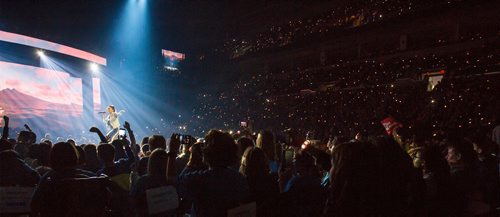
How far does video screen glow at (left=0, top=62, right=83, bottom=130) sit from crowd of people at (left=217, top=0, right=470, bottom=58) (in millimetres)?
11302

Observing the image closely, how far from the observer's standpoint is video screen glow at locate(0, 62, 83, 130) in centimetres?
1672

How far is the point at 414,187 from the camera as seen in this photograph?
3814 millimetres

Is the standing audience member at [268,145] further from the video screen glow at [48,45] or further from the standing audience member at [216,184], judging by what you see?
the video screen glow at [48,45]

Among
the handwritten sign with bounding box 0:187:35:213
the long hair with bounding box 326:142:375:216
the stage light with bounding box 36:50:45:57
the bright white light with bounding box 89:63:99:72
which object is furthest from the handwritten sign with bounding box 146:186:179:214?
the bright white light with bounding box 89:63:99:72

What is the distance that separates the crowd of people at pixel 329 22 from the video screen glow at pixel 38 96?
37.1ft

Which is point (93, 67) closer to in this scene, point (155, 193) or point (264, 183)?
point (155, 193)

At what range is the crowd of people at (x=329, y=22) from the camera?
1672 cm

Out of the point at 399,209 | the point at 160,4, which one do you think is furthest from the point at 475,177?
the point at 160,4

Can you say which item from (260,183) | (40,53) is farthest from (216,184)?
(40,53)

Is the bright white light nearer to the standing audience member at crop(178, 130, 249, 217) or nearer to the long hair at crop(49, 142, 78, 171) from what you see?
the long hair at crop(49, 142, 78, 171)

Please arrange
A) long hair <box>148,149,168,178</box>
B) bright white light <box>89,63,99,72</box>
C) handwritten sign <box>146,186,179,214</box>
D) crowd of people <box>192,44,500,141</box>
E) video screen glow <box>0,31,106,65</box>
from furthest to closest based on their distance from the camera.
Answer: bright white light <box>89,63,99,72</box> → video screen glow <box>0,31,106,65</box> → crowd of people <box>192,44,500,141</box> → long hair <box>148,149,168,178</box> → handwritten sign <box>146,186,179,214</box>

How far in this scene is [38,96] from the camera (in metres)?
18.1

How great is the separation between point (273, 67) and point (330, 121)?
10.6m

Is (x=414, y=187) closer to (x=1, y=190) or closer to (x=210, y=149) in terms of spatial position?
(x=210, y=149)
